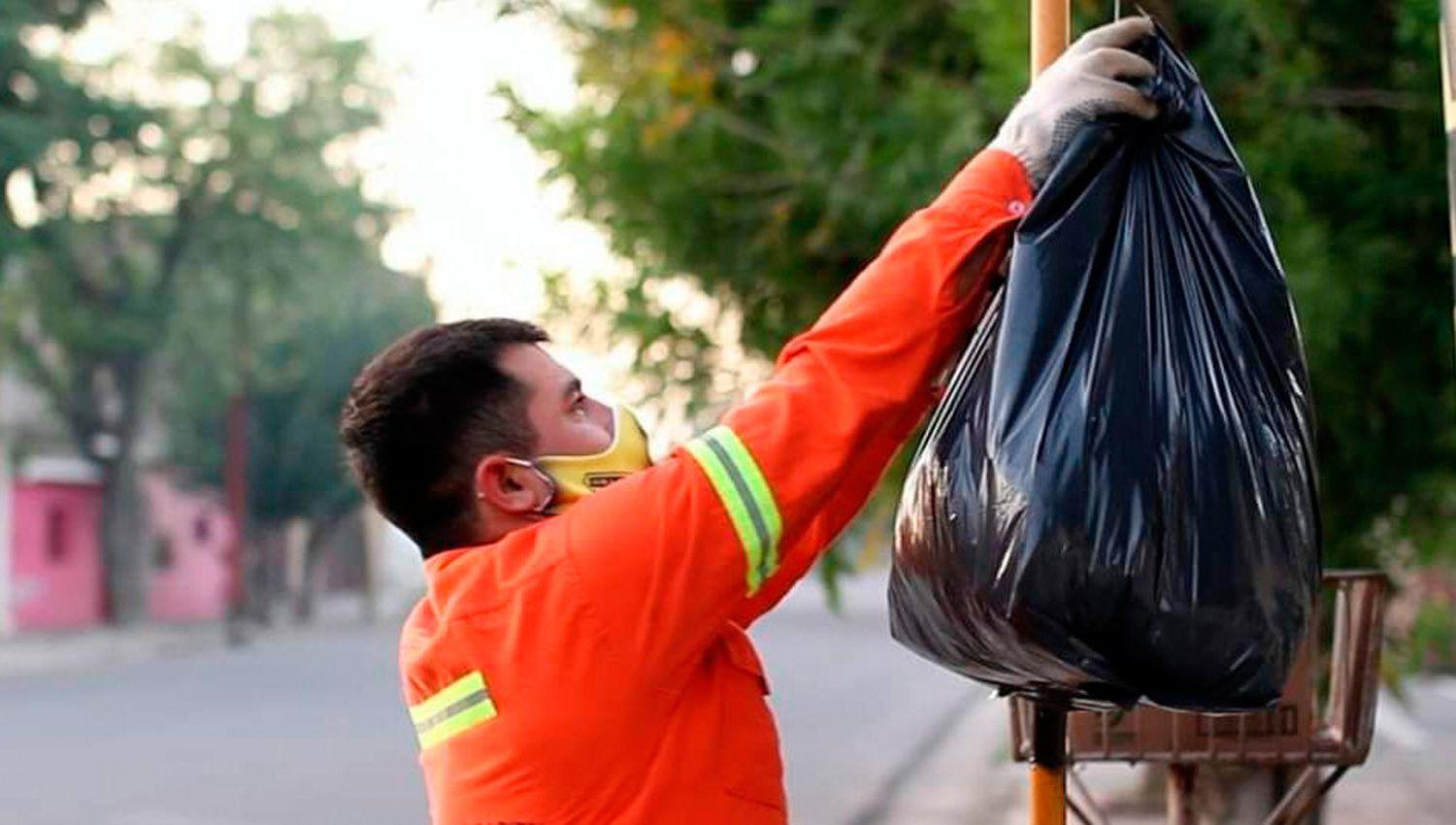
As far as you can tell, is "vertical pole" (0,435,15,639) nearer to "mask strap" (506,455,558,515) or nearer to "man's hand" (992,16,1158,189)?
"mask strap" (506,455,558,515)

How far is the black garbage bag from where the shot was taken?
1909mm

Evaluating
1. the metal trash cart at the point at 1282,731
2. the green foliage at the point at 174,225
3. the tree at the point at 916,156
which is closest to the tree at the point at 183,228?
the green foliage at the point at 174,225

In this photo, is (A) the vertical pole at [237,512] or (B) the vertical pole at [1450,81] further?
(A) the vertical pole at [237,512]

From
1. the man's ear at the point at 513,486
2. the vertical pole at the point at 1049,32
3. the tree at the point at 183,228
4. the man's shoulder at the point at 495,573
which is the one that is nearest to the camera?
the man's shoulder at the point at 495,573

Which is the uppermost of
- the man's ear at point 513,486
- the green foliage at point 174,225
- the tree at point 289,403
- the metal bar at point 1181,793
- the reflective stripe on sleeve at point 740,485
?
the reflective stripe on sleeve at point 740,485

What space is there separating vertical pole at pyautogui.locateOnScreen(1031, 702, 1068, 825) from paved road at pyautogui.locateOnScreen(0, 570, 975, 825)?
891cm

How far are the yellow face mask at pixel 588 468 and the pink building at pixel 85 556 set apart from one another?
112ft

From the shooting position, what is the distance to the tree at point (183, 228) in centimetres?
3241

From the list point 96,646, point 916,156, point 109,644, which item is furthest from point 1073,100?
point 109,644

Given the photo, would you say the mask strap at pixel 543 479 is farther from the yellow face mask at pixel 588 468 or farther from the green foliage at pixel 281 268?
the green foliage at pixel 281 268

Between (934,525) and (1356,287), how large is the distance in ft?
14.5

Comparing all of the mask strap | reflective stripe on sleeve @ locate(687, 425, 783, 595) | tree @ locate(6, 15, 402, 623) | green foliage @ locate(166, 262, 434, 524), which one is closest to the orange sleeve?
reflective stripe on sleeve @ locate(687, 425, 783, 595)

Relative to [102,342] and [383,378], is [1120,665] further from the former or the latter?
[102,342]

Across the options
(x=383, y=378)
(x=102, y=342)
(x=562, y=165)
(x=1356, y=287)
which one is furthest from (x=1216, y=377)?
(x=102, y=342)
